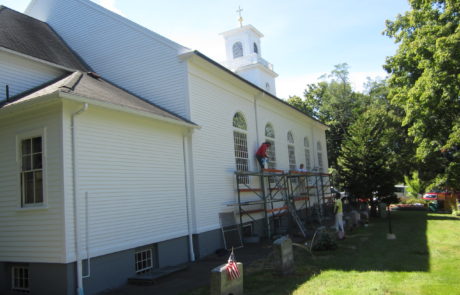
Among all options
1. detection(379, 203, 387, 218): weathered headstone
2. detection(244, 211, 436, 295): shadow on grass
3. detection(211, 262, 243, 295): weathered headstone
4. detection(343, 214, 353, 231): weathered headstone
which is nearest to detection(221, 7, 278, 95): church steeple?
detection(379, 203, 387, 218): weathered headstone

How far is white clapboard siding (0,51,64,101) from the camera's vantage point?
1070 centimetres

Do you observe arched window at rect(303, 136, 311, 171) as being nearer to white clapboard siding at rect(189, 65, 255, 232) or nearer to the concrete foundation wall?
white clapboard siding at rect(189, 65, 255, 232)

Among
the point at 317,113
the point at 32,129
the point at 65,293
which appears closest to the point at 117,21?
the point at 32,129

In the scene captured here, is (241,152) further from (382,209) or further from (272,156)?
(382,209)

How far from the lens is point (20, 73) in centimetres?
1120

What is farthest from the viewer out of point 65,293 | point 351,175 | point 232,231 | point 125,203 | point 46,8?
point 351,175

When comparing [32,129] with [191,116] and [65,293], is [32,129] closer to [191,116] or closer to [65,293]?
[65,293]

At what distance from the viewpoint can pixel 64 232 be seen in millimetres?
8156

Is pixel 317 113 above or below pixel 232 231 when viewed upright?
above

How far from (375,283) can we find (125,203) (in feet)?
20.4

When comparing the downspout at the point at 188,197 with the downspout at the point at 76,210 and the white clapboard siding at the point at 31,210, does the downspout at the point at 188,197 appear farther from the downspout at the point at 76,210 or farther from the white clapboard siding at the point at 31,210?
the white clapboard siding at the point at 31,210

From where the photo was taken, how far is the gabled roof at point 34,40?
11.7 meters

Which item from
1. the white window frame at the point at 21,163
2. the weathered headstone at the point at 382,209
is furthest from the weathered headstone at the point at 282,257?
the weathered headstone at the point at 382,209

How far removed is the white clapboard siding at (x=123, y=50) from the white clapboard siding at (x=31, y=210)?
4900 mm
